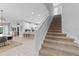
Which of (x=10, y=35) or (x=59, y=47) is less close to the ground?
(x=10, y=35)

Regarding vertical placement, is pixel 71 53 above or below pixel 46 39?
below

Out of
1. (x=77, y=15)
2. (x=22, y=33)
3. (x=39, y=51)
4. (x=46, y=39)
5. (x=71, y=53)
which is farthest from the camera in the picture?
(x=22, y=33)

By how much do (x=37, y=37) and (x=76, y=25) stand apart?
1.28m

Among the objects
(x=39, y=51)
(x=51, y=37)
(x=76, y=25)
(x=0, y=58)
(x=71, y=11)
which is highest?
(x=71, y=11)

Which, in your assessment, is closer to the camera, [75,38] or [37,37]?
[75,38]

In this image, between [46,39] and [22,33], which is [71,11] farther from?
[22,33]

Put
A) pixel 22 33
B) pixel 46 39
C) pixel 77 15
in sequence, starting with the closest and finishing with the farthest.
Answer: pixel 77 15 → pixel 46 39 → pixel 22 33

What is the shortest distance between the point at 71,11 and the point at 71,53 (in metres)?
1.39

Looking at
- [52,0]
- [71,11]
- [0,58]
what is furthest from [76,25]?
[0,58]

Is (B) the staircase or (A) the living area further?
(A) the living area

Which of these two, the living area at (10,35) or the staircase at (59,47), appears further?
the living area at (10,35)

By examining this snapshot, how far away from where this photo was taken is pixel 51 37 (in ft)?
10.8

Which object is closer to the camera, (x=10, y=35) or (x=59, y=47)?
(x=59, y=47)

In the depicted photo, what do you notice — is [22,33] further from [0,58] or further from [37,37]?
[0,58]
